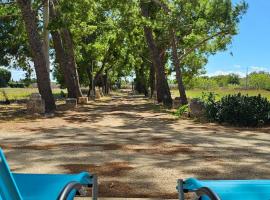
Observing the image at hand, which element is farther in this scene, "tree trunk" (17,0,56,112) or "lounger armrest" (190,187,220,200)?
"tree trunk" (17,0,56,112)

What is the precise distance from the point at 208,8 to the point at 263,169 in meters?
18.6

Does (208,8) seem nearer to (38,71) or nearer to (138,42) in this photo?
(38,71)

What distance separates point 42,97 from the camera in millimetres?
20875

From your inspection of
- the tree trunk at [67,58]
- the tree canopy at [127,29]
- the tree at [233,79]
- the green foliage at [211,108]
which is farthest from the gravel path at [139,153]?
the tree at [233,79]

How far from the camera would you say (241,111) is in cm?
1648

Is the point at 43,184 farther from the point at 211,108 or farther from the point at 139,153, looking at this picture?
the point at 211,108

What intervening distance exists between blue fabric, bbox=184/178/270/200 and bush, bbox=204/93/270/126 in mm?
13120

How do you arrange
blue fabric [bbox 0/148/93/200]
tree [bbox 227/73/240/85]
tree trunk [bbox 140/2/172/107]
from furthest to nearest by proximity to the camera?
tree [bbox 227/73/240/85] → tree trunk [bbox 140/2/172/107] → blue fabric [bbox 0/148/93/200]

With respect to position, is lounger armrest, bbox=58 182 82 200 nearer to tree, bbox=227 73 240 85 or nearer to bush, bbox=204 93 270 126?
bush, bbox=204 93 270 126

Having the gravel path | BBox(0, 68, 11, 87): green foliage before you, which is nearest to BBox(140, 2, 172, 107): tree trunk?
the gravel path

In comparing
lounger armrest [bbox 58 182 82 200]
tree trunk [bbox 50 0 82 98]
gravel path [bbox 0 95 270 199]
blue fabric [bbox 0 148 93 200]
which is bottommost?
gravel path [bbox 0 95 270 199]

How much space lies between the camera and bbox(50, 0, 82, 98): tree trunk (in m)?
28.7

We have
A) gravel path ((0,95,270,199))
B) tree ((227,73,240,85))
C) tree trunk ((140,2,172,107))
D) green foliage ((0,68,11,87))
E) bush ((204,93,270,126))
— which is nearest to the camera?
gravel path ((0,95,270,199))

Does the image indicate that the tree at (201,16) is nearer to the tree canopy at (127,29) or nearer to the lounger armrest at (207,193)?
the tree canopy at (127,29)
